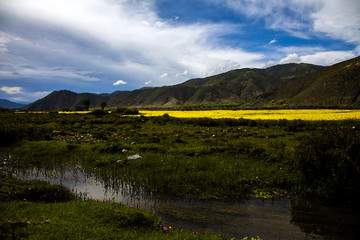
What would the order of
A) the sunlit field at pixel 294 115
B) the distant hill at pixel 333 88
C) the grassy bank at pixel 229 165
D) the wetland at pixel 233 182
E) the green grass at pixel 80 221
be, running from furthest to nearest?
the distant hill at pixel 333 88, the sunlit field at pixel 294 115, the grassy bank at pixel 229 165, the wetland at pixel 233 182, the green grass at pixel 80 221

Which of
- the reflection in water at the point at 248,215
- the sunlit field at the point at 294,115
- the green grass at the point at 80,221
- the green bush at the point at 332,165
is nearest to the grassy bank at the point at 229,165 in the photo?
the green bush at the point at 332,165

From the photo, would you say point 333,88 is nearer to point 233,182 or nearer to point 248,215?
point 233,182

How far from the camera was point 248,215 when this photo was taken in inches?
272

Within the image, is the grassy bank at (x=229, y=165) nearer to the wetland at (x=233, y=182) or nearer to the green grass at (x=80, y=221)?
the wetland at (x=233, y=182)

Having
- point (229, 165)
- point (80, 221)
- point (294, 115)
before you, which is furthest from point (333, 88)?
point (80, 221)

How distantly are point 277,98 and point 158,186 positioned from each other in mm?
130737

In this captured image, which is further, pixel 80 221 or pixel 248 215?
pixel 248 215

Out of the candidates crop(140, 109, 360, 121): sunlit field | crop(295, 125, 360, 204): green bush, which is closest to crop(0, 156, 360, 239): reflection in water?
crop(295, 125, 360, 204): green bush

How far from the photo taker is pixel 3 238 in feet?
13.6

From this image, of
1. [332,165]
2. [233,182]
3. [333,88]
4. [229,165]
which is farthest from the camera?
[333,88]

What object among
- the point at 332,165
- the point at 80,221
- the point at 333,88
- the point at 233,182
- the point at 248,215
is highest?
the point at 333,88

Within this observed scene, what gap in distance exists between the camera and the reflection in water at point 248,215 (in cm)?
600

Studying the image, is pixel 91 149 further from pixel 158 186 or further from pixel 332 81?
pixel 332 81

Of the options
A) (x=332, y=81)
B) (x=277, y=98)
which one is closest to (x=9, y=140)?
(x=332, y=81)
